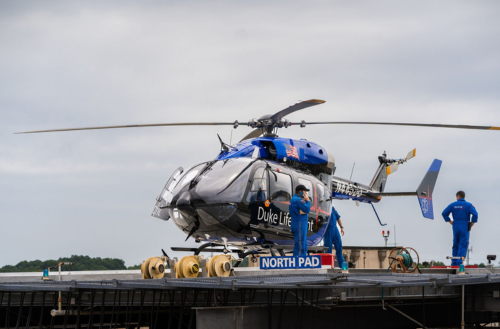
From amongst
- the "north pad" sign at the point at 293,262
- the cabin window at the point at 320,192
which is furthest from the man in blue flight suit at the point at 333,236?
the "north pad" sign at the point at 293,262

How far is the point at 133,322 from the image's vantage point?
15.4m

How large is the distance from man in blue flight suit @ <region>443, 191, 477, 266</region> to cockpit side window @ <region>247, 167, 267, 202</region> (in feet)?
17.3

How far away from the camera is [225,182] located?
13.6m

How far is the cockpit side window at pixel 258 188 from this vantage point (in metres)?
13.6

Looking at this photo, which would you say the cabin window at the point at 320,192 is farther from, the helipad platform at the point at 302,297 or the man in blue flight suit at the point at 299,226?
the helipad platform at the point at 302,297

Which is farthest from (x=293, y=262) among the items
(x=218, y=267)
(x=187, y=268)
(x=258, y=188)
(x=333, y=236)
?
(x=333, y=236)

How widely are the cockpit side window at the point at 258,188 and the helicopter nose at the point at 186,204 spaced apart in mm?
1242

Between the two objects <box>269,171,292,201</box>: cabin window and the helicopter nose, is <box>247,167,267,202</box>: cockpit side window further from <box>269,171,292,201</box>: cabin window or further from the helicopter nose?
the helicopter nose

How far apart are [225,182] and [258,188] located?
74cm

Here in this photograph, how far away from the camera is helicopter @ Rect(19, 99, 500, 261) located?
1349cm

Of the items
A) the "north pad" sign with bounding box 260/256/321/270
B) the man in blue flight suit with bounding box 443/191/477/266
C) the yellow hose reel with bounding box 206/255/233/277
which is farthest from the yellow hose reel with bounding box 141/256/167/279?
the man in blue flight suit with bounding box 443/191/477/266

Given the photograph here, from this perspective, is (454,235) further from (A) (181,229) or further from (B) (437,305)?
(A) (181,229)

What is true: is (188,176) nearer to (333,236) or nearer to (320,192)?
(320,192)

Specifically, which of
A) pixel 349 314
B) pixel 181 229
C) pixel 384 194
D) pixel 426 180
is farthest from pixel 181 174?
pixel 426 180
